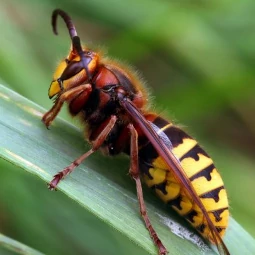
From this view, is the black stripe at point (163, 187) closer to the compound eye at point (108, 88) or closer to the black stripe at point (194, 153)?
the black stripe at point (194, 153)

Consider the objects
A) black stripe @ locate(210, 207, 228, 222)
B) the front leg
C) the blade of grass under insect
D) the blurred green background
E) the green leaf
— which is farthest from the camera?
the blurred green background

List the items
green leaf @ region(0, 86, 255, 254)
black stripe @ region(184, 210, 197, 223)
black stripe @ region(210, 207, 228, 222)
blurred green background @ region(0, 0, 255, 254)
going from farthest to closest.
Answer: blurred green background @ region(0, 0, 255, 254) → black stripe @ region(184, 210, 197, 223) → black stripe @ region(210, 207, 228, 222) → green leaf @ region(0, 86, 255, 254)

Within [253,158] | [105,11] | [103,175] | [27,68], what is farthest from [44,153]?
[253,158]

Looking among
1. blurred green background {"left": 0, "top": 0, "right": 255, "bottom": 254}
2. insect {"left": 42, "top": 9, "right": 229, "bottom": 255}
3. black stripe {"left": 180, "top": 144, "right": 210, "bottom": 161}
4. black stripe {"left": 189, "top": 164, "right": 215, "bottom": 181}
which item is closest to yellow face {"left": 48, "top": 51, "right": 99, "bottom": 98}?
insect {"left": 42, "top": 9, "right": 229, "bottom": 255}

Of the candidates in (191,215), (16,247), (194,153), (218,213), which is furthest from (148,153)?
(16,247)

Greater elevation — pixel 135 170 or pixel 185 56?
pixel 185 56

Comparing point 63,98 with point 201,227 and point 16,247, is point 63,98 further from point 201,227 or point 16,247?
point 201,227

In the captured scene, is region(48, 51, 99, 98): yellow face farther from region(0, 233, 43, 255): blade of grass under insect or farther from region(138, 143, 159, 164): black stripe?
region(0, 233, 43, 255): blade of grass under insect
